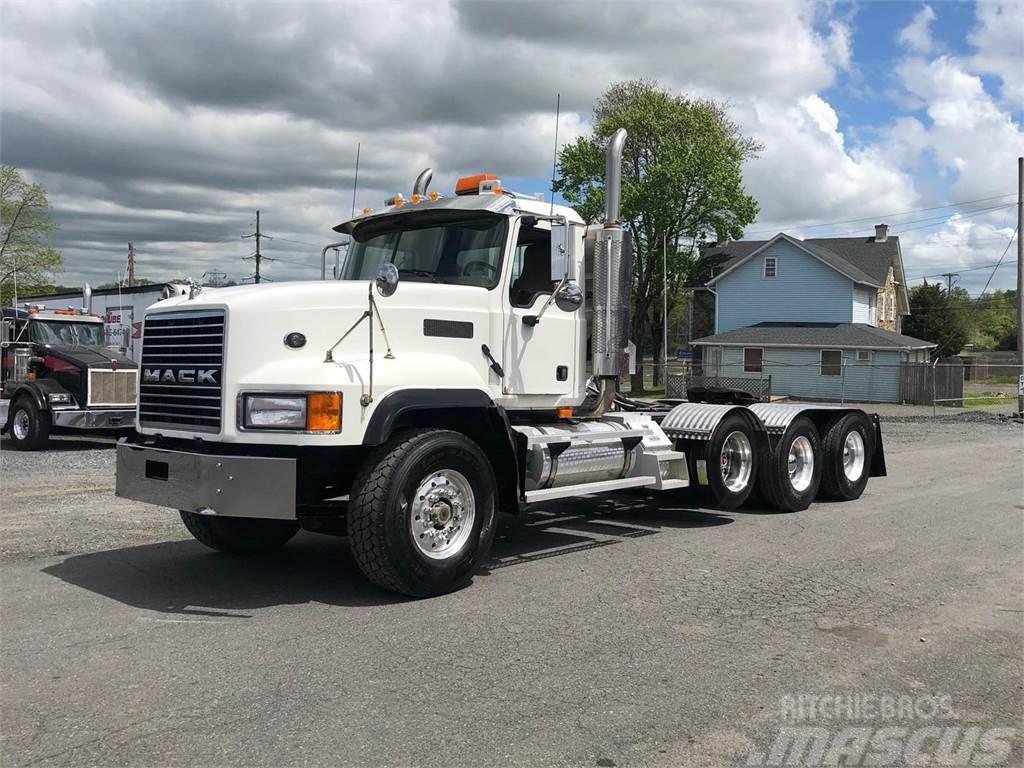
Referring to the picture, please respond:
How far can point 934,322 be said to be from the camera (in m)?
54.1

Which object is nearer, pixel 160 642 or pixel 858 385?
pixel 160 642

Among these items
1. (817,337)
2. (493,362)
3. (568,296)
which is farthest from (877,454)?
(817,337)

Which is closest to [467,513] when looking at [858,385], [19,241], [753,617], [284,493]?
[284,493]

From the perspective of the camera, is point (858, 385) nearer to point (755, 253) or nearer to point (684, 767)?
point (755, 253)

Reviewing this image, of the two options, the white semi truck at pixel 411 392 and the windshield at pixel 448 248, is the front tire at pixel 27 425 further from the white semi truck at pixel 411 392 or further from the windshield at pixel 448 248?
the windshield at pixel 448 248

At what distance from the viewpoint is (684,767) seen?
12.2ft

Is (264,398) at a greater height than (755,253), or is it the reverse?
(755,253)

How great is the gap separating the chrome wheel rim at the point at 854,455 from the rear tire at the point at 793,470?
681 mm

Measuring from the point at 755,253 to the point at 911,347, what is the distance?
363 inches

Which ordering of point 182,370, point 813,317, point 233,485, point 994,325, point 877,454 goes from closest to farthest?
1. point 233,485
2. point 182,370
3. point 877,454
4. point 813,317
5. point 994,325

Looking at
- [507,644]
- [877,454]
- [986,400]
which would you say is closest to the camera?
[507,644]

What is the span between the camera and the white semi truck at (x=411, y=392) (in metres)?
5.80

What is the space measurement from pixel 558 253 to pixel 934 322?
53.1 metres

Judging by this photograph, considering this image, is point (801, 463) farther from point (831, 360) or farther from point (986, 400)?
point (986, 400)
